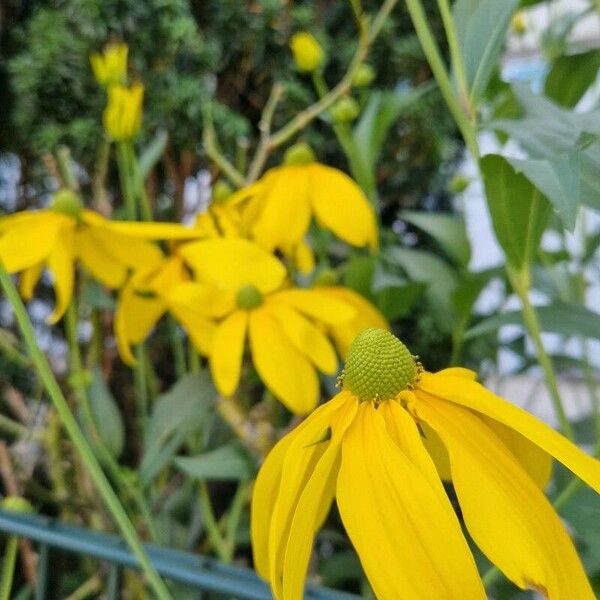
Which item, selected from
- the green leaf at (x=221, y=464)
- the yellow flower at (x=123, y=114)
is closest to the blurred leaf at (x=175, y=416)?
the green leaf at (x=221, y=464)

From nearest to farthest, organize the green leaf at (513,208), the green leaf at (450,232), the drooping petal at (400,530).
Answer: the drooping petal at (400,530) → the green leaf at (513,208) → the green leaf at (450,232)

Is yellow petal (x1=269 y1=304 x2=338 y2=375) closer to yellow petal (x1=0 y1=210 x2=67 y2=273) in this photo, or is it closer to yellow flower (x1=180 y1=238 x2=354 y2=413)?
yellow flower (x1=180 y1=238 x2=354 y2=413)

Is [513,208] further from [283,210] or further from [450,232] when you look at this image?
[450,232]

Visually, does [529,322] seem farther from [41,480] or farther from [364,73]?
[41,480]

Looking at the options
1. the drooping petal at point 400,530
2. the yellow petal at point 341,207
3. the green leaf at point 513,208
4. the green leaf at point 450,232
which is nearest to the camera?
the drooping petal at point 400,530

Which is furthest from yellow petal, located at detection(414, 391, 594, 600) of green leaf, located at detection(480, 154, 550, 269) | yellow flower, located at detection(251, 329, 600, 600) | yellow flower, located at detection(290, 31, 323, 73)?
yellow flower, located at detection(290, 31, 323, 73)

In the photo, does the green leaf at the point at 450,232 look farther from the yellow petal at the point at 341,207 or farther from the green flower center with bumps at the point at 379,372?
the green flower center with bumps at the point at 379,372

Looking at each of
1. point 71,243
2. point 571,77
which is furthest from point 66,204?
point 571,77
